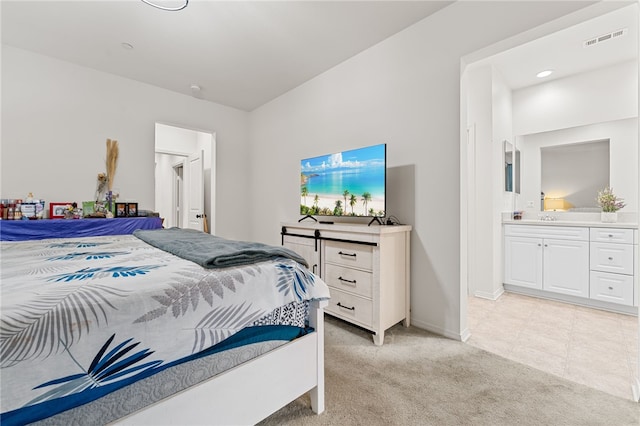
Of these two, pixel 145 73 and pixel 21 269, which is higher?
pixel 145 73

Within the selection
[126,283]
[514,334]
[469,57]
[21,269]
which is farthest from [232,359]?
[469,57]

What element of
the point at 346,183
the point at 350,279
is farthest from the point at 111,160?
the point at 350,279

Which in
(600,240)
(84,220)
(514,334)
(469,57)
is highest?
(469,57)

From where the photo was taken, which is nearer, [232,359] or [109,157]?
[232,359]

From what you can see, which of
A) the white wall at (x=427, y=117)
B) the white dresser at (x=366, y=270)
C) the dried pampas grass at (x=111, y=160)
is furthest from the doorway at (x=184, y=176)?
the white dresser at (x=366, y=270)

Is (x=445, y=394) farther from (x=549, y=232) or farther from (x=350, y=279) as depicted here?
(x=549, y=232)

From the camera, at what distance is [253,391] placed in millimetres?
1109

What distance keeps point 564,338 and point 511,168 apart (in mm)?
2135

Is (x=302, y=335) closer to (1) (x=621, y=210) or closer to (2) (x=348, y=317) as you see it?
(2) (x=348, y=317)

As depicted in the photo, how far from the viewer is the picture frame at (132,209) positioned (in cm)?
327

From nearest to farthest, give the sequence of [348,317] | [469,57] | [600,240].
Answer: [469,57] → [348,317] → [600,240]

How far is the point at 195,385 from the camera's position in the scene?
97cm

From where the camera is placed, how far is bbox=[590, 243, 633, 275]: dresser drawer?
2590 mm

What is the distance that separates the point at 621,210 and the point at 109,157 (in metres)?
5.89
